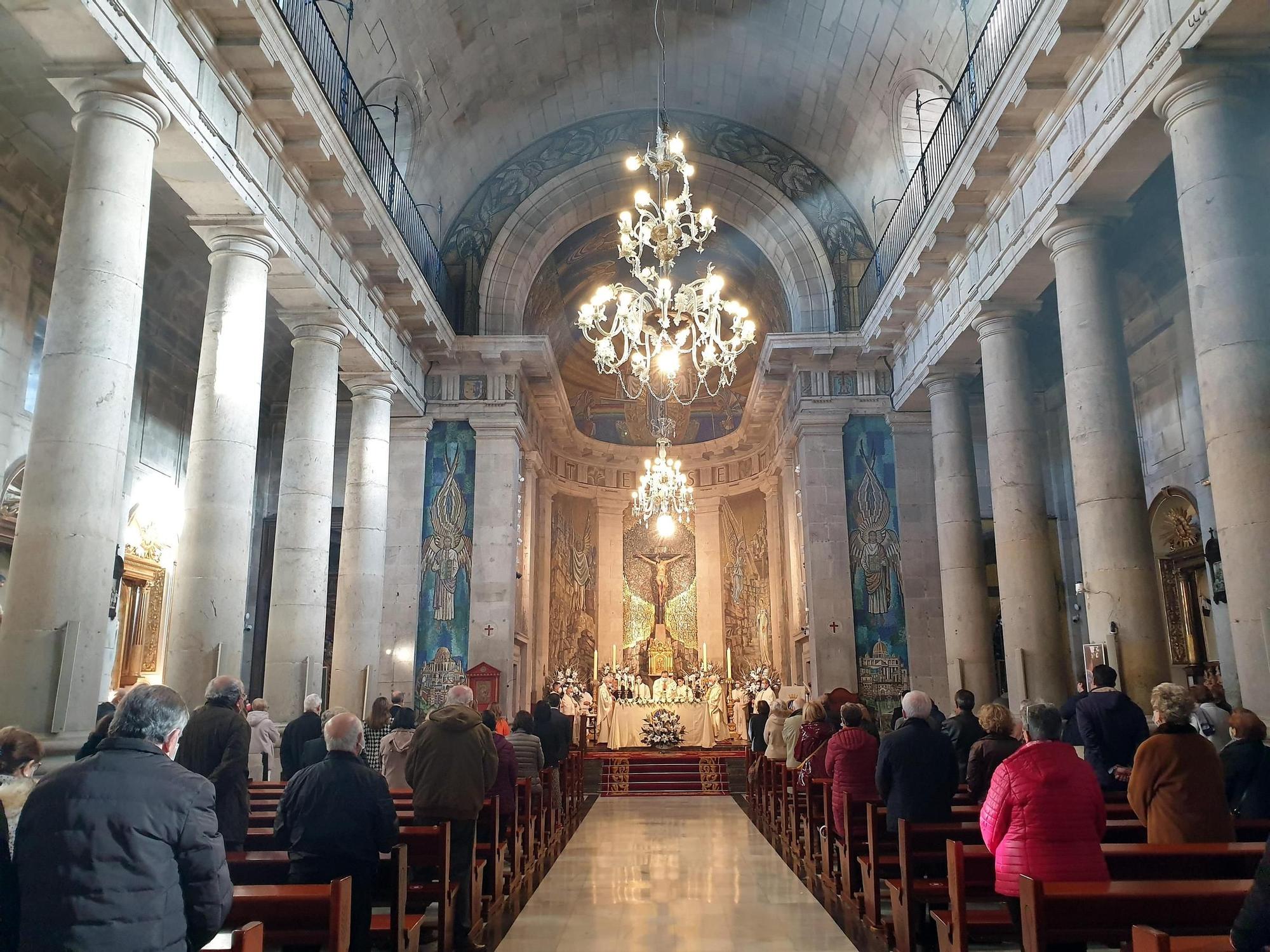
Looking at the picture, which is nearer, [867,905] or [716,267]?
[867,905]

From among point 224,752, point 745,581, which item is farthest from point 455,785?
point 745,581

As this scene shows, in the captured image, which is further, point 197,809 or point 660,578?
point 660,578

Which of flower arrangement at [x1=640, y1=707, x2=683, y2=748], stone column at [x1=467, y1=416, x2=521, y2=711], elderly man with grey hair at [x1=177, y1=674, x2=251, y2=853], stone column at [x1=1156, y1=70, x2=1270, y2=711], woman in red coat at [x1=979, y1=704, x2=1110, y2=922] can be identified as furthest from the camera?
flower arrangement at [x1=640, y1=707, x2=683, y2=748]

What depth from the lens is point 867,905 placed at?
596 cm

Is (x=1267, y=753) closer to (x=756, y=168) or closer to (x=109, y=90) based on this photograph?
(x=109, y=90)

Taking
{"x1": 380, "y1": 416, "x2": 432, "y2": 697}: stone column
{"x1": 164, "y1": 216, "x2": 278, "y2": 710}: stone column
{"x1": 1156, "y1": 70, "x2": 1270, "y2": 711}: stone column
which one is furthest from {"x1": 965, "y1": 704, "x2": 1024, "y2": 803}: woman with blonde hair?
{"x1": 380, "y1": 416, "x2": 432, "y2": 697}: stone column

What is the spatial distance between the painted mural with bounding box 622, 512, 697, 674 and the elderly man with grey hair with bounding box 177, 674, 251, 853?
1749cm

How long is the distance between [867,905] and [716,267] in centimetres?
1631

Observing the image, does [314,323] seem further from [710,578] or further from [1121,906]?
[710,578]

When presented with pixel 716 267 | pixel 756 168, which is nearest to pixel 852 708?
pixel 756 168

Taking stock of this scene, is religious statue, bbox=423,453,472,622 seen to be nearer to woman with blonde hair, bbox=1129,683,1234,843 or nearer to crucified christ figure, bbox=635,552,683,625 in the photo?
crucified christ figure, bbox=635,552,683,625

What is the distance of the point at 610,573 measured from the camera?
2305 centimetres

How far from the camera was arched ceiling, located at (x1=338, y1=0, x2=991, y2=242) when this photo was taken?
42.2 feet

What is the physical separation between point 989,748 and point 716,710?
12.0m
